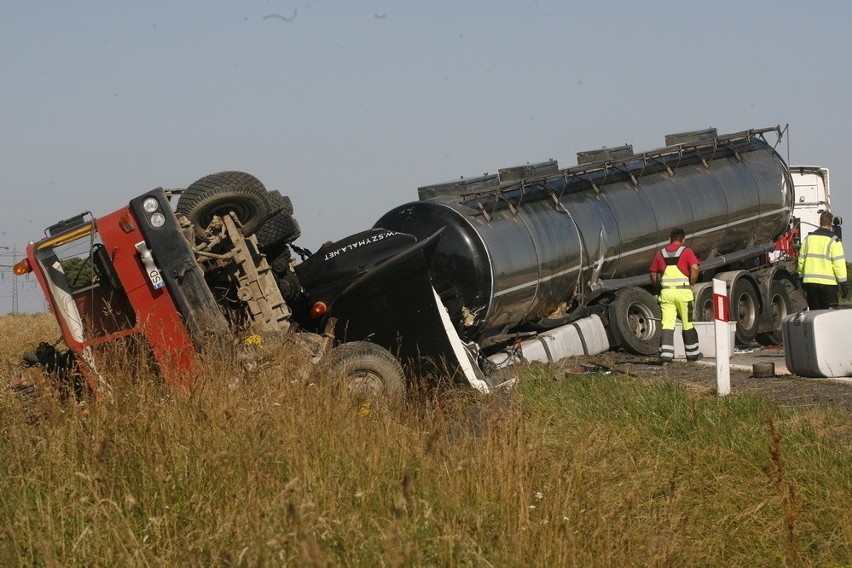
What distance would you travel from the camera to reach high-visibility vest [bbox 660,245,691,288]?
14406 mm

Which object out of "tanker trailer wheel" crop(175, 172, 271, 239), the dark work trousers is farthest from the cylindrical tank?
"tanker trailer wheel" crop(175, 172, 271, 239)

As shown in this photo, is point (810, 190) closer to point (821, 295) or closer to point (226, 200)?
point (821, 295)

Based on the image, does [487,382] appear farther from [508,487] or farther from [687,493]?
[508,487]

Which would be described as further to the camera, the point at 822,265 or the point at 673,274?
the point at 822,265

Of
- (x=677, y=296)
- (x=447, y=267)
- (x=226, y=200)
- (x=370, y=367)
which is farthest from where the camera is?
(x=677, y=296)

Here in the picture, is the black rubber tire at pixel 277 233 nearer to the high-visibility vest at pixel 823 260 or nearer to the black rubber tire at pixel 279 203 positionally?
the black rubber tire at pixel 279 203

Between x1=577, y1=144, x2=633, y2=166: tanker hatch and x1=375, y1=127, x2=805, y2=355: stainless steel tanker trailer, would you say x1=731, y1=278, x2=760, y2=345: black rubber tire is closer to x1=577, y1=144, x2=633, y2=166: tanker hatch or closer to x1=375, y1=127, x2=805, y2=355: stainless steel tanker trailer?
x1=375, y1=127, x2=805, y2=355: stainless steel tanker trailer

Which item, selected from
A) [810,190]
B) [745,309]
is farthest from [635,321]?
[810,190]

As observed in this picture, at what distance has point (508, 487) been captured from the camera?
583cm

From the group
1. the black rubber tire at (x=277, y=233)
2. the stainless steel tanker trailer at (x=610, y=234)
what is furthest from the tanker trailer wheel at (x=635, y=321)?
the black rubber tire at (x=277, y=233)

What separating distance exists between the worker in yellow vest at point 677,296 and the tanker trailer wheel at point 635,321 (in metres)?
1.12

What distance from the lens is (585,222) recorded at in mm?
16062

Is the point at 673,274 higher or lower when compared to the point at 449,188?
lower

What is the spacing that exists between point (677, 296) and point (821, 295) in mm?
2996
